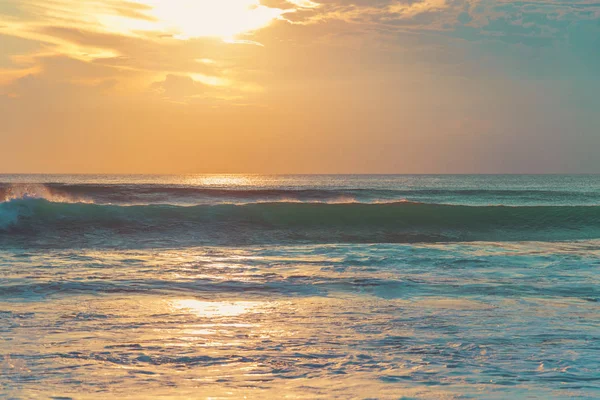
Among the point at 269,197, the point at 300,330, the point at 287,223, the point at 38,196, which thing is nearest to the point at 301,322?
the point at 300,330

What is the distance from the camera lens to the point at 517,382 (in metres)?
4.70

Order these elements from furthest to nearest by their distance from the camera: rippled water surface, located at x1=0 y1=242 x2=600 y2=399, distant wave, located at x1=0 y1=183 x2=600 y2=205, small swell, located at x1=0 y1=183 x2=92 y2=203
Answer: distant wave, located at x1=0 y1=183 x2=600 y2=205
small swell, located at x1=0 y1=183 x2=92 y2=203
rippled water surface, located at x1=0 y1=242 x2=600 y2=399

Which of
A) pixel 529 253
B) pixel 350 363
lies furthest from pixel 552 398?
pixel 529 253

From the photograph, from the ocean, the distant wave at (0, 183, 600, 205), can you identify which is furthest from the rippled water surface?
the distant wave at (0, 183, 600, 205)

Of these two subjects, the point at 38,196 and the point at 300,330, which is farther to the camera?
the point at 38,196

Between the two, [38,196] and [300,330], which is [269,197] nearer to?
[38,196]

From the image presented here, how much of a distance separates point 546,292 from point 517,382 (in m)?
4.19

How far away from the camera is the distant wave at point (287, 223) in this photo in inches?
751

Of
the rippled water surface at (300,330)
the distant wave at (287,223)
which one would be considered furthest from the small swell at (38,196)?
the rippled water surface at (300,330)

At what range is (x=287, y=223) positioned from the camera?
74.8ft

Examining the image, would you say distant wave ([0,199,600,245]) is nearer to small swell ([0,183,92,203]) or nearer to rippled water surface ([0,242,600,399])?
small swell ([0,183,92,203])

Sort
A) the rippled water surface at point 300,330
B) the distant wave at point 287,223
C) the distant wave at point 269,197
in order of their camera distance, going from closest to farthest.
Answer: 1. the rippled water surface at point 300,330
2. the distant wave at point 287,223
3. the distant wave at point 269,197

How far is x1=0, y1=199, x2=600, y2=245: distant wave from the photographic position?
62.6 feet

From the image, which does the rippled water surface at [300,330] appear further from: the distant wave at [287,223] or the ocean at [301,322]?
the distant wave at [287,223]
